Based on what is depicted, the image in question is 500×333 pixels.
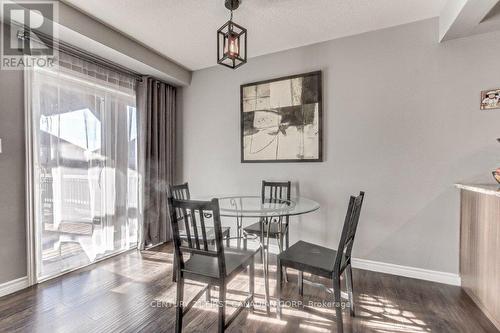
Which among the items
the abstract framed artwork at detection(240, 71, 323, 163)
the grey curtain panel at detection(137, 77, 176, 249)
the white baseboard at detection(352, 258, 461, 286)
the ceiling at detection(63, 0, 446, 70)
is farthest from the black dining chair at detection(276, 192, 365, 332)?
the grey curtain panel at detection(137, 77, 176, 249)

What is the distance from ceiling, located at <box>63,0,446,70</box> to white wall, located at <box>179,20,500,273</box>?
0.18 m

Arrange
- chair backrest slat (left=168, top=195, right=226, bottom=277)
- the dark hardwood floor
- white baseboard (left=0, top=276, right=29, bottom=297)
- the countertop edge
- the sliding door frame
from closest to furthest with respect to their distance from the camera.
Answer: chair backrest slat (left=168, top=195, right=226, bottom=277)
the countertop edge
the dark hardwood floor
white baseboard (left=0, top=276, right=29, bottom=297)
the sliding door frame

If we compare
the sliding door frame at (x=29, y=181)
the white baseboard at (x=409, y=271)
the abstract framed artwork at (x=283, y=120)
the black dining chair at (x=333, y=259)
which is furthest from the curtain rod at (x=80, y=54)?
the white baseboard at (x=409, y=271)

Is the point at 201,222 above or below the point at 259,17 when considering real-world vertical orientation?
below

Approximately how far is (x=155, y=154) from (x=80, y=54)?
4.50ft

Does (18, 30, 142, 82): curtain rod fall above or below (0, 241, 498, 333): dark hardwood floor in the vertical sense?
above

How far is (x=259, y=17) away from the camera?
226cm

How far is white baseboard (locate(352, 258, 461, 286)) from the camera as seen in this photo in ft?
7.30

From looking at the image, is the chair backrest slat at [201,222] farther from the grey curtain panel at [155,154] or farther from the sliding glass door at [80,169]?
the grey curtain panel at [155,154]

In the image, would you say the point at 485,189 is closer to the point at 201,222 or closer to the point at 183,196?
the point at 201,222

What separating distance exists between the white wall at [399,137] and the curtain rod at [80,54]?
1.72 metres

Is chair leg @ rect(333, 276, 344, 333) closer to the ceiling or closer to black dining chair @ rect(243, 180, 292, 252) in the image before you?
black dining chair @ rect(243, 180, 292, 252)

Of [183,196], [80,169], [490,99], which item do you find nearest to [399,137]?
[490,99]

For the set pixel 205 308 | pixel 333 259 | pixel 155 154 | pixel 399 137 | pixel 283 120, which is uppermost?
pixel 283 120
